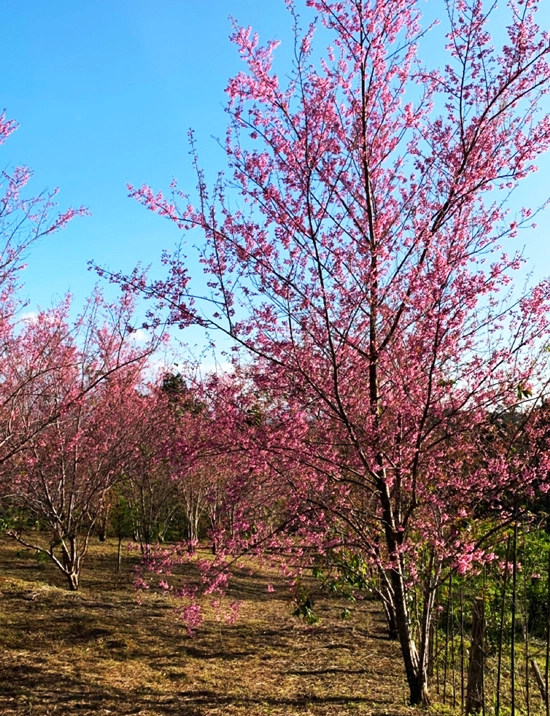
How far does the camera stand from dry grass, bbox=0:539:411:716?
14.0 ft

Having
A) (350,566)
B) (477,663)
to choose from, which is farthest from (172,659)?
(477,663)

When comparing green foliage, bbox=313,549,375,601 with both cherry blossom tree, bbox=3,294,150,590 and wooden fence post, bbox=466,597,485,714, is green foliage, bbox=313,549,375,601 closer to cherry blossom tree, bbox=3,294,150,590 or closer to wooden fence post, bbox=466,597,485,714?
wooden fence post, bbox=466,597,485,714

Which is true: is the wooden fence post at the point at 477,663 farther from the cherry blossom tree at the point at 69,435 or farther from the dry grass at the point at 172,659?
the cherry blossom tree at the point at 69,435

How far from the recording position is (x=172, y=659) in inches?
216

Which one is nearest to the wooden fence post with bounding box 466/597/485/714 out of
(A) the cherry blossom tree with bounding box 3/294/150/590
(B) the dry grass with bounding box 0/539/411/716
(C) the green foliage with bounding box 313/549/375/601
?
(B) the dry grass with bounding box 0/539/411/716

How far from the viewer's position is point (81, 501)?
8508 millimetres

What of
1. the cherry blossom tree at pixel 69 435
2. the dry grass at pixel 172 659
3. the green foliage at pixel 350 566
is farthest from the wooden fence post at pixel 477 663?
the cherry blossom tree at pixel 69 435

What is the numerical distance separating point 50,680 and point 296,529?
7.93 ft

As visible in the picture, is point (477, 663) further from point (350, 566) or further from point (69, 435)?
point (69, 435)

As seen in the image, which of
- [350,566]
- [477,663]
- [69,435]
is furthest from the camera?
[69,435]

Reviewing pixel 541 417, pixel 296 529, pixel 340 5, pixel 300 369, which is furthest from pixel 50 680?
pixel 340 5

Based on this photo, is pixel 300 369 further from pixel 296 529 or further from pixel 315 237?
pixel 296 529

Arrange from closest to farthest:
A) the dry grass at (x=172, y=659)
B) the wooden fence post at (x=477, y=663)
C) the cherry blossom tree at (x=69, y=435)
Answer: the dry grass at (x=172, y=659), the wooden fence post at (x=477, y=663), the cherry blossom tree at (x=69, y=435)

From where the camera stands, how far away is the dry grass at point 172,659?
428cm
